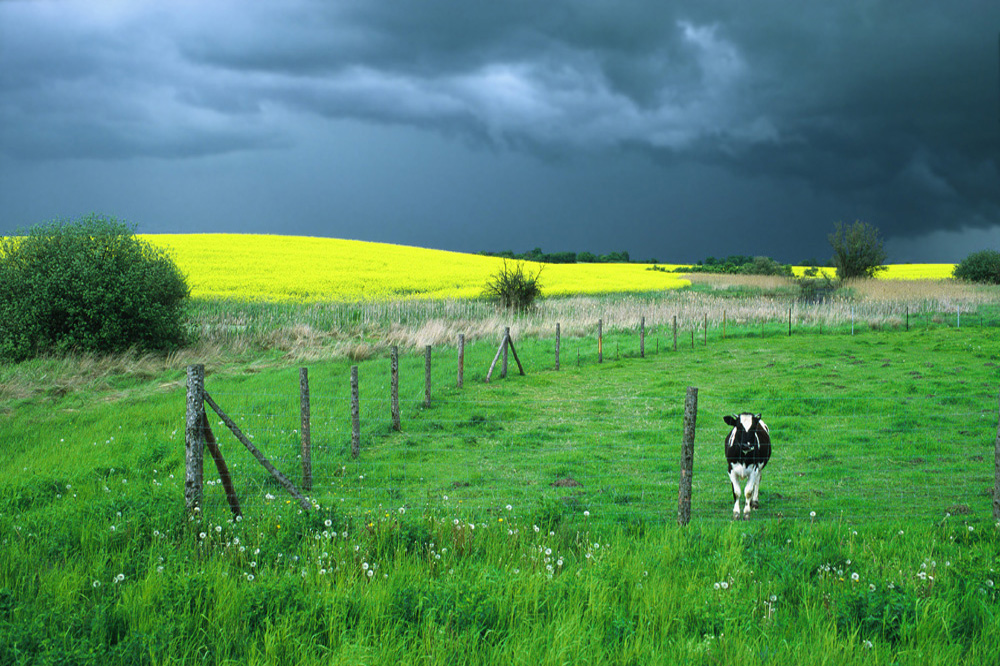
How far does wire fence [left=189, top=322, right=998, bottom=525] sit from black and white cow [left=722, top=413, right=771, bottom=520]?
0.84 ft

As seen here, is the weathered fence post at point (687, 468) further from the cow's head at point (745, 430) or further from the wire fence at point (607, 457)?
the cow's head at point (745, 430)

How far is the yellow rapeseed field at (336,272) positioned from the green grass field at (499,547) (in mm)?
25262

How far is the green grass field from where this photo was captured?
438 centimetres

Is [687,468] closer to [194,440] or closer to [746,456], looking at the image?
[746,456]

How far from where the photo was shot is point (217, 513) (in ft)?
22.8

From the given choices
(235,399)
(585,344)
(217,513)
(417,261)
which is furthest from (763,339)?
(417,261)

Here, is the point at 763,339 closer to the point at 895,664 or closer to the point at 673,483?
the point at 673,483

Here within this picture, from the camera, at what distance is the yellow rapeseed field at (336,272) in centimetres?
3922

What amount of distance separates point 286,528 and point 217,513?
1140 millimetres

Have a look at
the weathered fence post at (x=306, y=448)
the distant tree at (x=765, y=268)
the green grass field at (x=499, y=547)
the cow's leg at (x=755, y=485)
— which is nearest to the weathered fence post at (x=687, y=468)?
the green grass field at (x=499, y=547)

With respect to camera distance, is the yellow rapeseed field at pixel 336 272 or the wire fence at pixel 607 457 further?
the yellow rapeseed field at pixel 336 272

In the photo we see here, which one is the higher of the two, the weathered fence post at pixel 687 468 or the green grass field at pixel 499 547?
the weathered fence post at pixel 687 468

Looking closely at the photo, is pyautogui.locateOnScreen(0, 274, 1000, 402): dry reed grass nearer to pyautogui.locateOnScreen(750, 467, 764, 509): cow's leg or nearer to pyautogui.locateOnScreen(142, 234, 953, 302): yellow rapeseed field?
pyautogui.locateOnScreen(142, 234, 953, 302): yellow rapeseed field

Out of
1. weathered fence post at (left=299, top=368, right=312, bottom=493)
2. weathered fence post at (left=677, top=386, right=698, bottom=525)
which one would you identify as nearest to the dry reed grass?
weathered fence post at (left=299, top=368, right=312, bottom=493)
